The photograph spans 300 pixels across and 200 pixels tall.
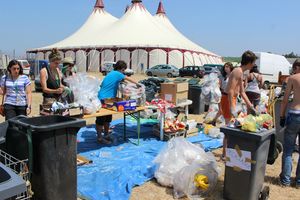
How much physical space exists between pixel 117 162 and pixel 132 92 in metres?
1.40

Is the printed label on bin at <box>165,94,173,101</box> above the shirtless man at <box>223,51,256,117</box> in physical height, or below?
below

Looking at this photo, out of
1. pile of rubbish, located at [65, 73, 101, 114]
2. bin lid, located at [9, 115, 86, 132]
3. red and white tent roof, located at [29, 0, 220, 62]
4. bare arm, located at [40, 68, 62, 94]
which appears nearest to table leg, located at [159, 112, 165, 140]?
pile of rubbish, located at [65, 73, 101, 114]

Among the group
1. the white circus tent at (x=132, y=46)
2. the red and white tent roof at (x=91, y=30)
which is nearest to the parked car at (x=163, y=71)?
the white circus tent at (x=132, y=46)

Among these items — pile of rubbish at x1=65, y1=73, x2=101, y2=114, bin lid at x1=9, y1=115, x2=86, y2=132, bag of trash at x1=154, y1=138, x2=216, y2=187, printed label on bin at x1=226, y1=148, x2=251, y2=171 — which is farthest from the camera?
pile of rubbish at x1=65, y1=73, x2=101, y2=114

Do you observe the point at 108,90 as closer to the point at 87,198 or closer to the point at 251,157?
the point at 87,198

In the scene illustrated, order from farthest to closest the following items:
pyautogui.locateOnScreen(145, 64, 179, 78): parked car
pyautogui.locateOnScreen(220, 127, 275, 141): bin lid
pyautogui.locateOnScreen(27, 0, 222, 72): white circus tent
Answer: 1. pyautogui.locateOnScreen(27, 0, 222, 72): white circus tent
2. pyautogui.locateOnScreen(145, 64, 179, 78): parked car
3. pyautogui.locateOnScreen(220, 127, 275, 141): bin lid

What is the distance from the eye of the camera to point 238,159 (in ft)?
12.3

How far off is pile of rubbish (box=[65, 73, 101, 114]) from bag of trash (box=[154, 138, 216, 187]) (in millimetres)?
1408

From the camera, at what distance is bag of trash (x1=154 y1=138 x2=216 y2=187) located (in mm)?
4441

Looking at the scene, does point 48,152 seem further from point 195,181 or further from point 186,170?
point 195,181

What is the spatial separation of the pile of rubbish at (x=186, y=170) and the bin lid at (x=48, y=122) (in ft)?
4.99

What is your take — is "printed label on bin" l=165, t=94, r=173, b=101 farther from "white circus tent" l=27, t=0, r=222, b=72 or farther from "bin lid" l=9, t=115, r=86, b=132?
"white circus tent" l=27, t=0, r=222, b=72

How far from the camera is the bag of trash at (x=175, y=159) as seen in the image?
14.6 feet

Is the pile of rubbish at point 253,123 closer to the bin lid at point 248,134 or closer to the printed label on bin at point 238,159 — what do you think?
the bin lid at point 248,134
